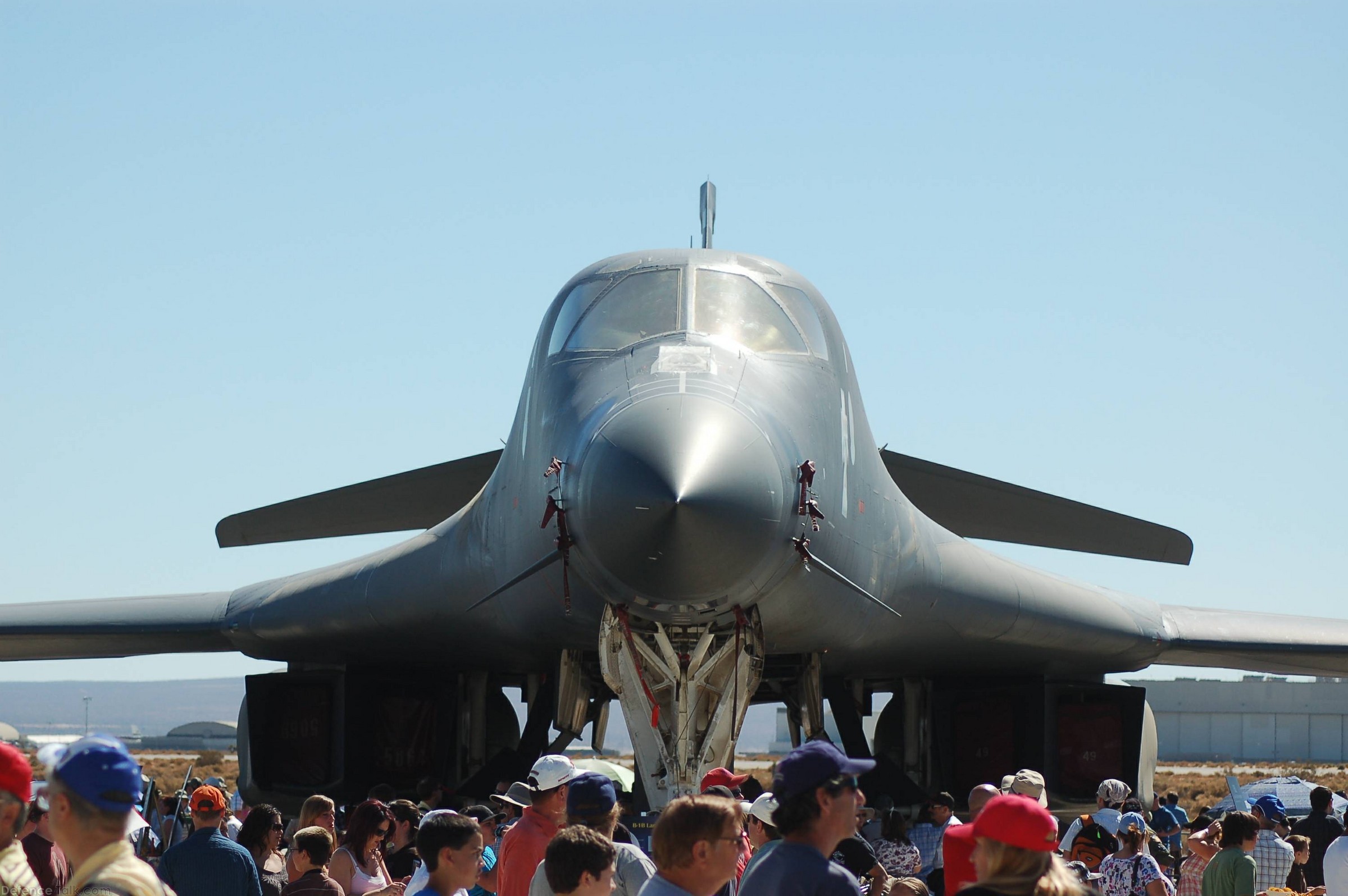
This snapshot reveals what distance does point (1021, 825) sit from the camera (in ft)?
10.7

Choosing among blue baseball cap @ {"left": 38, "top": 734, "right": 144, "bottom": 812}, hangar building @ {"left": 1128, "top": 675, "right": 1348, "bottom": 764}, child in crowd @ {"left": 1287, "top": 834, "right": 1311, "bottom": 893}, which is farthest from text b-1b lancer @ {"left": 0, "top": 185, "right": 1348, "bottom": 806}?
hangar building @ {"left": 1128, "top": 675, "right": 1348, "bottom": 764}

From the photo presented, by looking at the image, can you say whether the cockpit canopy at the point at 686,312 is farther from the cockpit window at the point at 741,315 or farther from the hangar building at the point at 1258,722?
the hangar building at the point at 1258,722

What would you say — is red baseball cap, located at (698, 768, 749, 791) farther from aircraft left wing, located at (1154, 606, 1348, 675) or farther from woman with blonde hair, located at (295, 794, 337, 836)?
aircraft left wing, located at (1154, 606, 1348, 675)

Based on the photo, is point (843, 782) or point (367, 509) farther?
point (367, 509)

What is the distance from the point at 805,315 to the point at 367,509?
5.71 meters

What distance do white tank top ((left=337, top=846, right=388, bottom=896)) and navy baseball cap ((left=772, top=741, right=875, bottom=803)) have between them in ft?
8.50

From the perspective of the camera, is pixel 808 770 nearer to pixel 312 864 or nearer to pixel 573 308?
pixel 312 864

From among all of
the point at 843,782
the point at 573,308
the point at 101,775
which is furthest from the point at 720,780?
the point at 573,308

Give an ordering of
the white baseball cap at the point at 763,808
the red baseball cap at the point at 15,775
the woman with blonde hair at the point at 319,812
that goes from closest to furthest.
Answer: the red baseball cap at the point at 15,775, the white baseball cap at the point at 763,808, the woman with blonde hair at the point at 319,812

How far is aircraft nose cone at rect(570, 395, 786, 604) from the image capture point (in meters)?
6.90

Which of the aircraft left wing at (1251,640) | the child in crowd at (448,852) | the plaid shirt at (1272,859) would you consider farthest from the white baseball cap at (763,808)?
the aircraft left wing at (1251,640)

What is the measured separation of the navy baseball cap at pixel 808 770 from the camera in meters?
3.80

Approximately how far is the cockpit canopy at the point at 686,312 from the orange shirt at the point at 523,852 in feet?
12.7

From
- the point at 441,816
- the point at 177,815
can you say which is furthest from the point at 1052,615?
the point at 441,816
